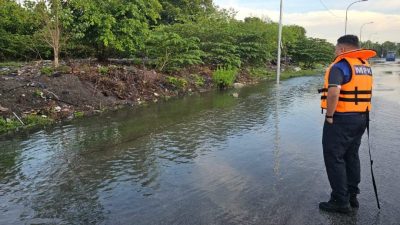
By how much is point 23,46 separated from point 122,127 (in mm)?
13777

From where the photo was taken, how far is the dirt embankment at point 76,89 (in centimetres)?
1205

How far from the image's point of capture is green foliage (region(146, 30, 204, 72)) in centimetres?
2172

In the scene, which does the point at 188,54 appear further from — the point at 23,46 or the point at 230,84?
the point at 23,46

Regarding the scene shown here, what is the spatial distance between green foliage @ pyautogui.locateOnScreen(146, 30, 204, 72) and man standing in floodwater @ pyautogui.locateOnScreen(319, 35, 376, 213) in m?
16.9

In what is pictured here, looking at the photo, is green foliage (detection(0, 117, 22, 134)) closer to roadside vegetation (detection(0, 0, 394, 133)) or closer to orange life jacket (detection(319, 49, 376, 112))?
roadside vegetation (detection(0, 0, 394, 133))

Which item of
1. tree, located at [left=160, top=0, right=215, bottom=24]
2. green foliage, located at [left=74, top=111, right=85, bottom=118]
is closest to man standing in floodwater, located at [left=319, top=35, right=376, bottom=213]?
green foliage, located at [left=74, top=111, right=85, bottom=118]

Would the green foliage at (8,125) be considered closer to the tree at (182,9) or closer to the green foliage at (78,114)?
the green foliage at (78,114)

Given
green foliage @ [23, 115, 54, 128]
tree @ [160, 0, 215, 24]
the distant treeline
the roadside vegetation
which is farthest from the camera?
tree @ [160, 0, 215, 24]

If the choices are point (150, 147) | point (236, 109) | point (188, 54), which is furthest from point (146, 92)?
point (150, 147)

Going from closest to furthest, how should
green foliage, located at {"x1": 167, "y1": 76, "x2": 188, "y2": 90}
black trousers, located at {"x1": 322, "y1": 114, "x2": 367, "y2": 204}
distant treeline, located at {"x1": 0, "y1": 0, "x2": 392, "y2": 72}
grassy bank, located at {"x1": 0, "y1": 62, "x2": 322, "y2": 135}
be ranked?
1. black trousers, located at {"x1": 322, "y1": 114, "x2": 367, "y2": 204}
2. grassy bank, located at {"x1": 0, "y1": 62, "x2": 322, "y2": 135}
3. distant treeline, located at {"x1": 0, "y1": 0, "x2": 392, "y2": 72}
4. green foliage, located at {"x1": 167, "y1": 76, "x2": 188, "y2": 90}

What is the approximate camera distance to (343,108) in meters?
4.95

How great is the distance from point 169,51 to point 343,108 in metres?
17.9

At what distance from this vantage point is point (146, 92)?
675 inches

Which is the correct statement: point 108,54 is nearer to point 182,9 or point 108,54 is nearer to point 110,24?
point 110,24
